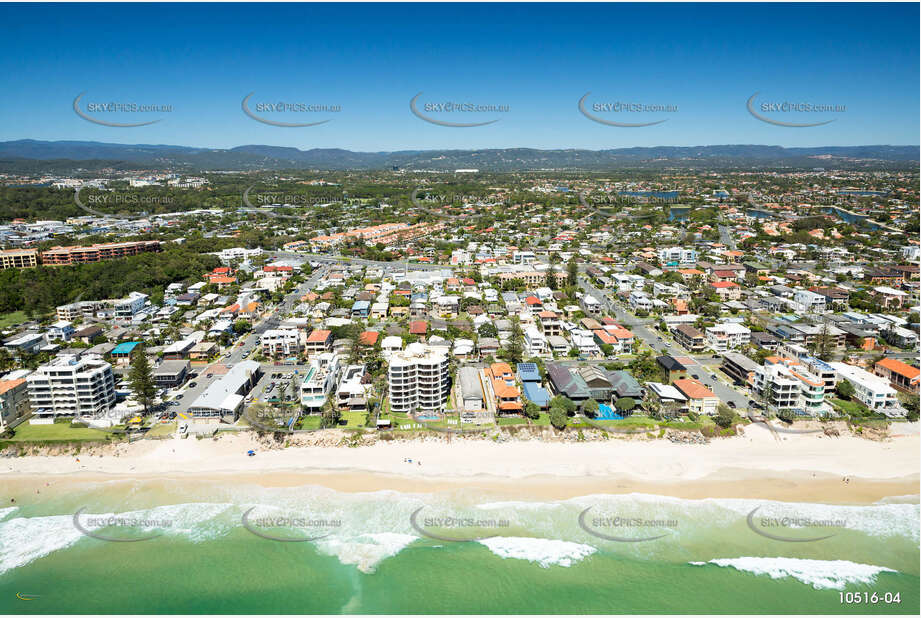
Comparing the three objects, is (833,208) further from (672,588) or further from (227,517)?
(227,517)

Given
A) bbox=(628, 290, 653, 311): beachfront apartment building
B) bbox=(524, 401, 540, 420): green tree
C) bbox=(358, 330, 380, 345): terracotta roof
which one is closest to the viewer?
bbox=(524, 401, 540, 420): green tree

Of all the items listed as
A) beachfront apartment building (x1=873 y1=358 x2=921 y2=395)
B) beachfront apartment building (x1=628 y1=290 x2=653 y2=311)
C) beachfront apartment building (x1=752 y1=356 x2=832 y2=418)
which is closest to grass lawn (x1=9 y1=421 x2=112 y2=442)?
beachfront apartment building (x1=752 y1=356 x2=832 y2=418)

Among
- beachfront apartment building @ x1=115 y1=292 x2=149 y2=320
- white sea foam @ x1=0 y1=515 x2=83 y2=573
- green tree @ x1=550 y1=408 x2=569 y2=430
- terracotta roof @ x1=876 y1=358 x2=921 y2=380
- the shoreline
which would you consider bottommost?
white sea foam @ x1=0 y1=515 x2=83 y2=573

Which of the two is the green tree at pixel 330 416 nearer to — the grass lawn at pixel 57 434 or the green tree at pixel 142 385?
the green tree at pixel 142 385

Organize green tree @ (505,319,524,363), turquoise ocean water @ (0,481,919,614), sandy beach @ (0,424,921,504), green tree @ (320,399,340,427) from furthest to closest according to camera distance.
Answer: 1. green tree @ (505,319,524,363)
2. green tree @ (320,399,340,427)
3. sandy beach @ (0,424,921,504)
4. turquoise ocean water @ (0,481,919,614)

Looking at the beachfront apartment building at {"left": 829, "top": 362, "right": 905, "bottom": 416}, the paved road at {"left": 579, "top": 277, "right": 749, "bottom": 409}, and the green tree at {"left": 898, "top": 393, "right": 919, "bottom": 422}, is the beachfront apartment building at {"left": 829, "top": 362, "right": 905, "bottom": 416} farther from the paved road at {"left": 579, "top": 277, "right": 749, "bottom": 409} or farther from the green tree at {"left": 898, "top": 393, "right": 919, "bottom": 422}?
the paved road at {"left": 579, "top": 277, "right": 749, "bottom": 409}

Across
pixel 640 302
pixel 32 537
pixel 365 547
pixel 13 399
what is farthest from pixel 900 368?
pixel 13 399
